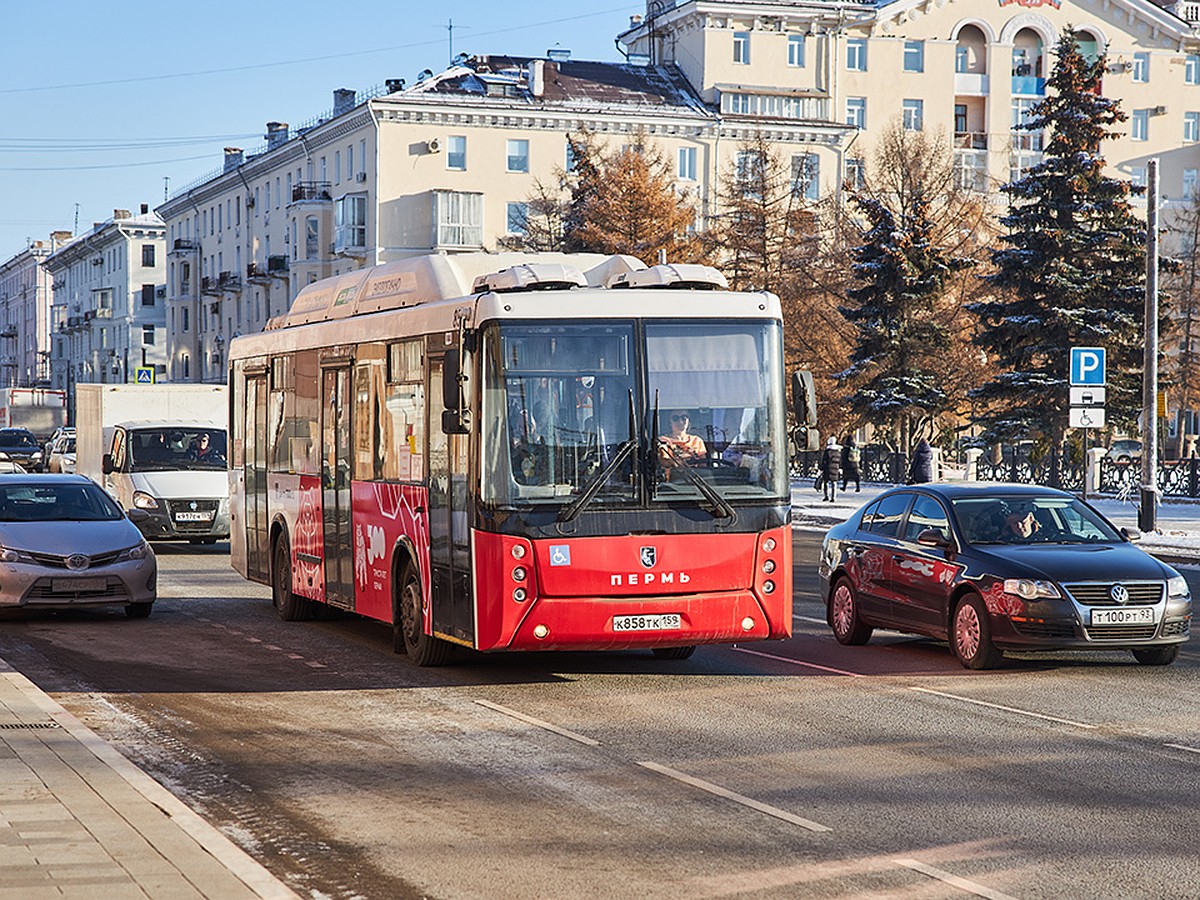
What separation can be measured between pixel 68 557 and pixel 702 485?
7.87 metres

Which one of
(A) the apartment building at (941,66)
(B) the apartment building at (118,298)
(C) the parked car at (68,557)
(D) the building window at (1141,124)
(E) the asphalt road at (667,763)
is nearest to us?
(E) the asphalt road at (667,763)

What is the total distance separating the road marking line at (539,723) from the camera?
11.2m

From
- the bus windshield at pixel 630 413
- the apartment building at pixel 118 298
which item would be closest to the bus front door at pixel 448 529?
the bus windshield at pixel 630 413

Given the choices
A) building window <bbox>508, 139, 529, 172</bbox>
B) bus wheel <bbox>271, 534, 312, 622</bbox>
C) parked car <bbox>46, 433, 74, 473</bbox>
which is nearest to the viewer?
bus wheel <bbox>271, 534, 312, 622</bbox>

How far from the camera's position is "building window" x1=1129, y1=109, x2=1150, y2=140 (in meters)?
94.9

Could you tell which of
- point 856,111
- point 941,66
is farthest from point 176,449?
point 941,66

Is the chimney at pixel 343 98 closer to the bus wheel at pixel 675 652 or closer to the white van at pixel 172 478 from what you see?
the white van at pixel 172 478

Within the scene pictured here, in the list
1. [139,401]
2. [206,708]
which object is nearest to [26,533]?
[206,708]

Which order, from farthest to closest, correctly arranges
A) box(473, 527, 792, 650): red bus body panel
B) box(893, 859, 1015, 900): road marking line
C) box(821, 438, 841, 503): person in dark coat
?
box(821, 438, 841, 503): person in dark coat
box(473, 527, 792, 650): red bus body panel
box(893, 859, 1015, 900): road marking line

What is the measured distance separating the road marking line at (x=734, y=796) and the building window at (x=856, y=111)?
82845 millimetres

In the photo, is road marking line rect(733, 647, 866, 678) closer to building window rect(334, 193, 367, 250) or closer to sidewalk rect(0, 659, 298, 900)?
sidewalk rect(0, 659, 298, 900)

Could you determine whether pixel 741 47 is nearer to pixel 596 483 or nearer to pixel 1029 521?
pixel 1029 521

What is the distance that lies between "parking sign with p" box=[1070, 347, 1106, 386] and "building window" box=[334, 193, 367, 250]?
53.2 metres

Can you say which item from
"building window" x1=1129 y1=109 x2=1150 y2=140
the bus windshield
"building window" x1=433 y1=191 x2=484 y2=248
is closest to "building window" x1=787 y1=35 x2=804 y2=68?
"building window" x1=433 y1=191 x2=484 y2=248
